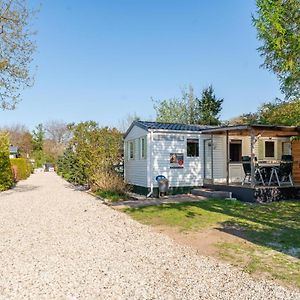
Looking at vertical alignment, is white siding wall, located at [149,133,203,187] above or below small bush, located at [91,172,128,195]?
above

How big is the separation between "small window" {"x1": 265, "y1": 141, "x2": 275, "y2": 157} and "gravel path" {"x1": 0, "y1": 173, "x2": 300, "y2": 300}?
1164 cm

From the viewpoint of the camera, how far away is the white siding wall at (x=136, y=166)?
1614 centimetres

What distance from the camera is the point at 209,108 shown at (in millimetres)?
34250

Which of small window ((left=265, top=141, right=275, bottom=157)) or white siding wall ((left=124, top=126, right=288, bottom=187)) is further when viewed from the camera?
small window ((left=265, top=141, right=275, bottom=157))

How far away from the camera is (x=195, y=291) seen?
13.8ft

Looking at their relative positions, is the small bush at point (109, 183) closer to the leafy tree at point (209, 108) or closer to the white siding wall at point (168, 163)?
the white siding wall at point (168, 163)

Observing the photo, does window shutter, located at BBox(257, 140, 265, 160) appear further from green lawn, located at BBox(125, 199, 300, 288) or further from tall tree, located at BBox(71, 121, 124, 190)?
tall tree, located at BBox(71, 121, 124, 190)

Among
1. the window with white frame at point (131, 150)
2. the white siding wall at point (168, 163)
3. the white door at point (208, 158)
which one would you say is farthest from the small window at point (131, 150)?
the white door at point (208, 158)

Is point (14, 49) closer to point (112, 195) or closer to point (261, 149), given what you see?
point (112, 195)

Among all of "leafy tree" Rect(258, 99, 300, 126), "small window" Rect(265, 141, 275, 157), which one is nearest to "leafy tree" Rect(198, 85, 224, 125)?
"leafy tree" Rect(258, 99, 300, 126)

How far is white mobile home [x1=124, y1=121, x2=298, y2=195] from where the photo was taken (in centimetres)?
1552

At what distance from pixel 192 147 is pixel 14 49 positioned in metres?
10.4

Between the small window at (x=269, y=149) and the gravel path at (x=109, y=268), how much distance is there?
11.6 meters

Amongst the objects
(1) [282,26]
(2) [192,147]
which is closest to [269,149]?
(2) [192,147]
